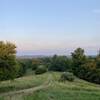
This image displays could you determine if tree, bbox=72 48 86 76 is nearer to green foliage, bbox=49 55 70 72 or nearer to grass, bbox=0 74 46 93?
green foliage, bbox=49 55 70 72

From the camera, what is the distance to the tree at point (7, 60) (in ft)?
156

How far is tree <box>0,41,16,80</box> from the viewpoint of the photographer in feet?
156

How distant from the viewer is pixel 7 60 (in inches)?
1901

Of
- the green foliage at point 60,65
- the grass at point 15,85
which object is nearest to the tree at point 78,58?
the green foliage at point 60,65

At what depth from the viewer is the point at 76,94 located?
99.9 feet

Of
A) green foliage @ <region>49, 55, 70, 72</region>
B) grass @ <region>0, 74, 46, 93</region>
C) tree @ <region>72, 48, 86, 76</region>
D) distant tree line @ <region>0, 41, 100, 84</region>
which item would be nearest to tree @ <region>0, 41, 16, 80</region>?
distant tree line @ <region>0, 41, 100, 84</region>

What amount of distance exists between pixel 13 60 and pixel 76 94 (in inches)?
825

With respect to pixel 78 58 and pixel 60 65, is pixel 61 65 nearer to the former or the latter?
pixel 60 65

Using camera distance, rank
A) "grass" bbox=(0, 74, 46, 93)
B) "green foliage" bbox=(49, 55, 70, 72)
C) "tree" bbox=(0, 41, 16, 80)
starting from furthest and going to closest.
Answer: "green foliage" bbox=(49, 55, 70, 72), "tree" bbox=(0, 41, 16, 80), "grass" bbox=(0, 74, 46, 93)

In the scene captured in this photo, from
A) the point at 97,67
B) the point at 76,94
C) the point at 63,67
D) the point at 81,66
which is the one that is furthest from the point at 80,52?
the point at 76,94

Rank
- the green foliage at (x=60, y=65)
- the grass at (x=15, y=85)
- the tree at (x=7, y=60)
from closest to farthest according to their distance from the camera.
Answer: the grass at (x=15, y=85) < the tree at (x=7, y=60) < the green foliage at (x=60, y=65)

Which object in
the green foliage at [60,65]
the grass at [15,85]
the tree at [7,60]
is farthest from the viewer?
the green foliage at [60,65]

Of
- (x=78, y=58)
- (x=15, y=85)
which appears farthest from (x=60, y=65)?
(x=15, y=85)

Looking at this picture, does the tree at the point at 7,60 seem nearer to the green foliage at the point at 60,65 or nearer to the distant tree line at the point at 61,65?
the distant tree line at the point at 61,65
